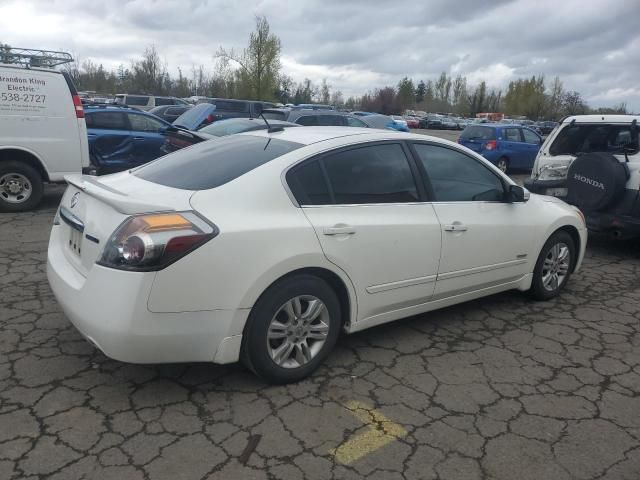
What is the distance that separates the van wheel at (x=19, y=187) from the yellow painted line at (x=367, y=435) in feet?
20.8

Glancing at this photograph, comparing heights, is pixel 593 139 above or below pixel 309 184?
above

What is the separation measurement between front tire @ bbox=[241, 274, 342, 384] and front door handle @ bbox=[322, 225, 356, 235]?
0.28m

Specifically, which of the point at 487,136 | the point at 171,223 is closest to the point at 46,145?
the point at 171,223

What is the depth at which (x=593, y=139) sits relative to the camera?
22.7 feet

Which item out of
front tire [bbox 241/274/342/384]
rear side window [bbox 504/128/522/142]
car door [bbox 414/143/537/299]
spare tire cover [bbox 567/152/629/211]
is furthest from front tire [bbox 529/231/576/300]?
rear side window [bbox 504/128/522/142]

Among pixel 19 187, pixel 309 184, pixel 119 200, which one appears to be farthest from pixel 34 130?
pixel 309 184

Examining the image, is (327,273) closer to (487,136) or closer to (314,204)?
(314,204)

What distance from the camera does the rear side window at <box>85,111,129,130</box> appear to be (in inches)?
383

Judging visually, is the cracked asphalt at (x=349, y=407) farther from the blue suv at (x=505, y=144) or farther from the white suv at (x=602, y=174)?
the blue suv at (x=505, y=144)

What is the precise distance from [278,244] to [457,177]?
1.76m

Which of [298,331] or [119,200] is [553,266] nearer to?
[298,331]

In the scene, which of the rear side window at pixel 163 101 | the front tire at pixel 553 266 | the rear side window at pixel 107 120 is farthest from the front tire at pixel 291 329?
the rear side window at pixel 163 101

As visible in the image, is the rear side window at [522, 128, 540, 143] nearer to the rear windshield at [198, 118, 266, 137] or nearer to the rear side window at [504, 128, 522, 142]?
the rear side window at [504, 128, 522, 142]

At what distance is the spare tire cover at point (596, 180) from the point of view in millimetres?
5879
